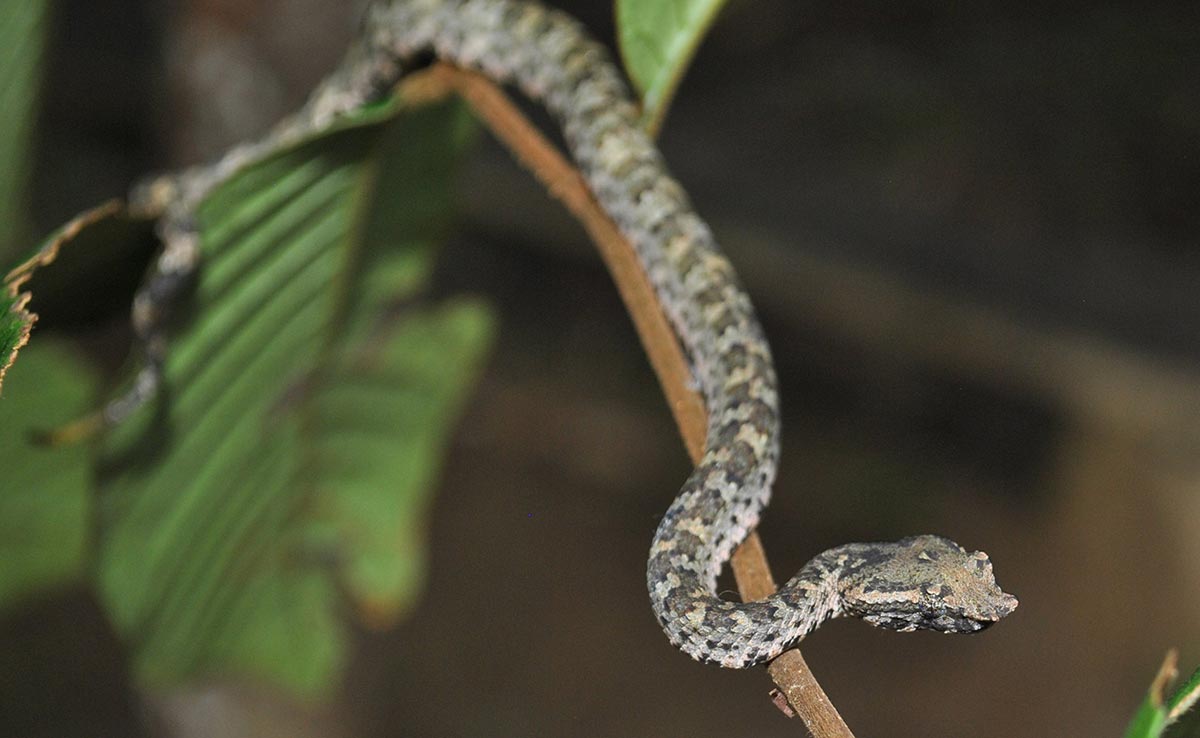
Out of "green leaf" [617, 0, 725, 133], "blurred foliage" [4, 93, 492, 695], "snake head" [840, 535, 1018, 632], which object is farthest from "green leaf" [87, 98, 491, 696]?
"snake head" [840, 535, 1018, 632]

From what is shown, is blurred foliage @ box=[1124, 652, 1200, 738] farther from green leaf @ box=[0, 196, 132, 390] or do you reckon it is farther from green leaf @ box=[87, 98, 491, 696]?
green leaf @ box=[87, 98, 491, 696]

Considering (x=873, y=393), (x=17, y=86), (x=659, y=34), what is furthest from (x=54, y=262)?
(x=873, y=393)

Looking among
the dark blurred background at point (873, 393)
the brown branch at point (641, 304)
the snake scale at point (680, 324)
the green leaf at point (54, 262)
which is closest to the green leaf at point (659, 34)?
the brown branch at point (641, 304)

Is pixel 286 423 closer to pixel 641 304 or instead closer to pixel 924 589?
pixel 641 304

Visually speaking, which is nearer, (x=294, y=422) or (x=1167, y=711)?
(x=1167, y=711)

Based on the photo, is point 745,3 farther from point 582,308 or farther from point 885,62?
point 582,308

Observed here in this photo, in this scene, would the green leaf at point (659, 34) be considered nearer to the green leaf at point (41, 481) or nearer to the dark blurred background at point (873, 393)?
the green leaf at point (41, 481)
